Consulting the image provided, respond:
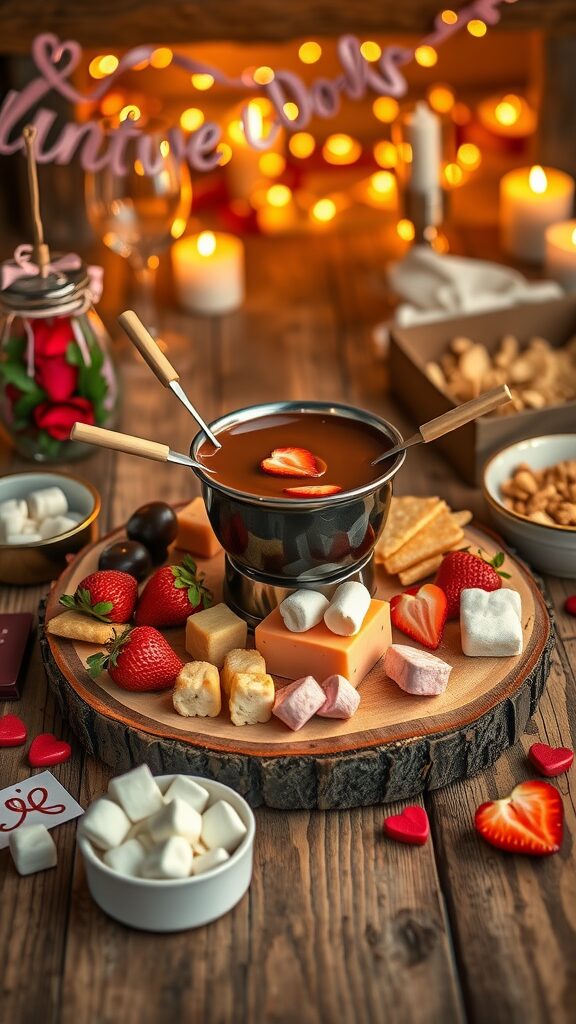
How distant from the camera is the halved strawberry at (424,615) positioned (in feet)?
5.21

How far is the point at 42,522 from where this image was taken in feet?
6.22

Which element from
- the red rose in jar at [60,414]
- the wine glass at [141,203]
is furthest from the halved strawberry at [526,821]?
the wine glass at [141,203]

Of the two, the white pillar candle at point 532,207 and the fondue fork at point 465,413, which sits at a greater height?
the fondue fork at point 465,413

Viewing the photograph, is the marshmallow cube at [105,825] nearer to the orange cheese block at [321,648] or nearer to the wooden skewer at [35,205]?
the orange cheese block at [321,648]

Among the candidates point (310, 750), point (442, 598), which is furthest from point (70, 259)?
point (310, 750)

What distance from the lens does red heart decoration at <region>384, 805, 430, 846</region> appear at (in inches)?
55.4

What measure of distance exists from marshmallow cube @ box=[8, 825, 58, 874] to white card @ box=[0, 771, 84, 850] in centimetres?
5

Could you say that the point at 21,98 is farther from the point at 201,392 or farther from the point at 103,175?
the point at 201,392

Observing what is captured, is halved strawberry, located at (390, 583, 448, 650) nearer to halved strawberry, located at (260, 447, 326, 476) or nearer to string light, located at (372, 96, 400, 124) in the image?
halved strawberry, located at (260, 447, 326, 476)

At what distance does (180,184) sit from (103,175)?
15 centimetres

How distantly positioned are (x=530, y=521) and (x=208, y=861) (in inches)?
30.6

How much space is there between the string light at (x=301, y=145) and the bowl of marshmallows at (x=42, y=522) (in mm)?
1764

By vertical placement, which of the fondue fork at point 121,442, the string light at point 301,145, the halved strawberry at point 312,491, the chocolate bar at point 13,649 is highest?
the fondue fork at point 121,442

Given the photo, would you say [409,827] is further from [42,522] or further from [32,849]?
[42,522]
